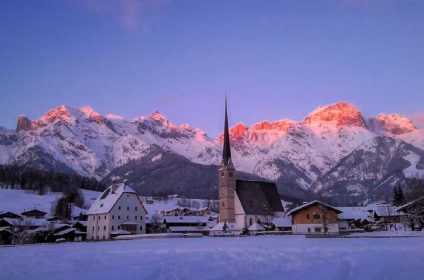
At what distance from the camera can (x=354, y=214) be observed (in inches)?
4203

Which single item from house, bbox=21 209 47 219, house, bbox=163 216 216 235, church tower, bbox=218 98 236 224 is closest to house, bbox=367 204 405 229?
church tower, bbox=218 98 236 224

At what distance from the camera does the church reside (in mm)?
119500

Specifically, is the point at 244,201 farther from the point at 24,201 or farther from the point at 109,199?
the point at 24,201

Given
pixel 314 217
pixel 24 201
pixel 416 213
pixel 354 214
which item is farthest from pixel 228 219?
pixel 24 201

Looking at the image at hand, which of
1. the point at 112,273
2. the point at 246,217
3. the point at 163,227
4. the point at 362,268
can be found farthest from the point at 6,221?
the point at 362,268

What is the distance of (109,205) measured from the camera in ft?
331


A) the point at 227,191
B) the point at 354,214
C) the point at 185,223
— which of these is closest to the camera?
the point at 354,214

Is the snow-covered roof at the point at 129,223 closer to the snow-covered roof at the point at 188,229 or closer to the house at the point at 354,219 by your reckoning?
the snow-covered roof at the point at 188,229

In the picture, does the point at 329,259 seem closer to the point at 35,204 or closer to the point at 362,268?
the point at 362,268

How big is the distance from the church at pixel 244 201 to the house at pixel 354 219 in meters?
20.8

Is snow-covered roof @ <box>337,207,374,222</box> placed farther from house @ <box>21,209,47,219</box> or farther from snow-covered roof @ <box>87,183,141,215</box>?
house @ <box>21,209,47,219</box>

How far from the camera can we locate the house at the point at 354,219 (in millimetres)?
96100

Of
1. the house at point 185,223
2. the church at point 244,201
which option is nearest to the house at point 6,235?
the house at point 185,223

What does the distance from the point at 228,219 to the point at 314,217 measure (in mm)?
36016
